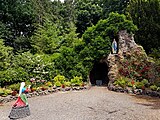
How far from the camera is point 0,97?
12.9 metres

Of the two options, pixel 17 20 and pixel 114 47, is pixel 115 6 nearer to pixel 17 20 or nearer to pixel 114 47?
pixel 114 47

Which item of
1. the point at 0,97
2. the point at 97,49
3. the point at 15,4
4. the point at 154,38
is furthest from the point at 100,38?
the point at 15,4

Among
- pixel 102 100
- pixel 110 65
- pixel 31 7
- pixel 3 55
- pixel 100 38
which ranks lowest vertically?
pixel 102 100

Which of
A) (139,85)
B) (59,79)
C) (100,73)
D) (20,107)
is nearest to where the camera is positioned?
(20,107)

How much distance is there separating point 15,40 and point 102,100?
62.1ft

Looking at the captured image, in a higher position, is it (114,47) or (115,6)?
(115,6)

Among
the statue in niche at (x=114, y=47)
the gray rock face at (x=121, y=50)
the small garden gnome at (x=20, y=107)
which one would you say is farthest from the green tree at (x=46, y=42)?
the small garden gnome at (x=20, y=107)

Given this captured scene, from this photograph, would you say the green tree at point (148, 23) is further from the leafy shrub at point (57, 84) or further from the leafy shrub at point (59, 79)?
the leafy shrub at point (57, 84)

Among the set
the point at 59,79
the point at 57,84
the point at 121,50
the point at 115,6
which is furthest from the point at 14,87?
the point at 115,6

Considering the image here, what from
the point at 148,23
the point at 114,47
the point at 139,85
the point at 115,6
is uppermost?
the point at 115,6

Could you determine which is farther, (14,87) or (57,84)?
(57,84)

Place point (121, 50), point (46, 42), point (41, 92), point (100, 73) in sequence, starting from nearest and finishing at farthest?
point (41, 92)
point (121, 50)
point (100, 73)
point (46, 42)

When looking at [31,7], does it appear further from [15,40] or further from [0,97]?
[0,97]

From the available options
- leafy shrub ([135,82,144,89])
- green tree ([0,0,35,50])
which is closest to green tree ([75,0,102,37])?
green tree ([0,0,35,50])
